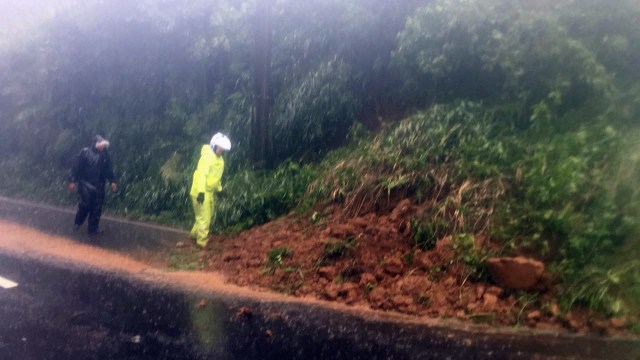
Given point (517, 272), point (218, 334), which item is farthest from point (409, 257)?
point (218, 334)

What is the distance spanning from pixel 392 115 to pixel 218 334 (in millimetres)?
6980

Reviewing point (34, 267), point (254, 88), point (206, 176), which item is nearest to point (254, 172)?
point (254, 88)

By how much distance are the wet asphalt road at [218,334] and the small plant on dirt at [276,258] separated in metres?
0.94

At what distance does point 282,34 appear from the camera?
541 inches

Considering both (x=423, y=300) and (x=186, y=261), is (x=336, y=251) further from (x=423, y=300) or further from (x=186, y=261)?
(x=186, y=261)

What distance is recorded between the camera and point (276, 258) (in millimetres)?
9000

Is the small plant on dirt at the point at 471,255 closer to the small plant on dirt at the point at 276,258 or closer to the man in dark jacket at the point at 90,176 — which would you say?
the small plant on dirt at the point at 276,258

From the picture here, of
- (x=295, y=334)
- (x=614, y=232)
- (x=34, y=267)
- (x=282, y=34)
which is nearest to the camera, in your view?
(x=295, y=334)

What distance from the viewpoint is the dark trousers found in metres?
11.3

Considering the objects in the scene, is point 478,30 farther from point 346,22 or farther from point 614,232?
point 614,232

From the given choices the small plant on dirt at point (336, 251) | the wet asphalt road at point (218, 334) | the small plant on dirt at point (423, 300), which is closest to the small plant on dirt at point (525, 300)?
the wet asphalt road at point (218, 334)

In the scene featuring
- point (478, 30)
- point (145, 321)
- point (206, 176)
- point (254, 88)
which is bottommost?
point (145, 321)

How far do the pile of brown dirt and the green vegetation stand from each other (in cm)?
17

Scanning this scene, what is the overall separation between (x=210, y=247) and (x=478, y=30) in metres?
5.28
